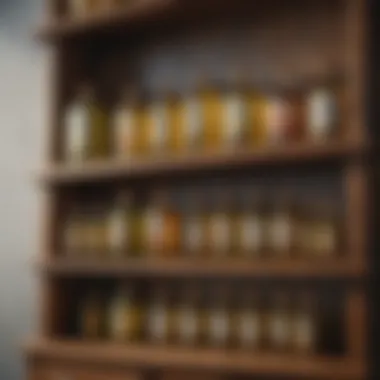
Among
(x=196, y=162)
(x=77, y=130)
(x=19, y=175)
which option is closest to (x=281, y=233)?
(x=196, y=162)

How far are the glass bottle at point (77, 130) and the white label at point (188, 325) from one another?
1.66 feet

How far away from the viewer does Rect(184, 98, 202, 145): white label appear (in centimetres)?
195

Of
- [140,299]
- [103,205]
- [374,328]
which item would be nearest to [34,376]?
[140,299]

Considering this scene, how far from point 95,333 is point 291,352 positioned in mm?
571

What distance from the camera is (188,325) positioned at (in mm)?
1944

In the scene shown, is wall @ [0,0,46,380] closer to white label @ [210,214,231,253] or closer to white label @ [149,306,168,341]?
white label @ [149,306,168,341]

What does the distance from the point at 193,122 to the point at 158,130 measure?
11cm

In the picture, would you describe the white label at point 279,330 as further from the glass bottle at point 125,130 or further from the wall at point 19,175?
the wall at point 19,175

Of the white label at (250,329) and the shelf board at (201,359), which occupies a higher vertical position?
the white label at (250,329)

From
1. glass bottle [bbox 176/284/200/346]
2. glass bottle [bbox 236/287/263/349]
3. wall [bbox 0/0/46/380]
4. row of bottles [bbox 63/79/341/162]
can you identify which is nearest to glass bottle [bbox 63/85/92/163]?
row of bottles [bbox 63/79/341/162]

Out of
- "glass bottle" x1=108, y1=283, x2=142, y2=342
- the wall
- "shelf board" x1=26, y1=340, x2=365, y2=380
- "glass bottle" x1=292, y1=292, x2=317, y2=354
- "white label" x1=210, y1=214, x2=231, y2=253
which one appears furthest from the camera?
the wall

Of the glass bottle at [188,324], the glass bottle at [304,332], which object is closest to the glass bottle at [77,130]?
the glass bottle at [188,324]

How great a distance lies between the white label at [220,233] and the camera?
1.92 m

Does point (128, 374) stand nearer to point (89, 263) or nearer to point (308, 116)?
point (89, 263)
